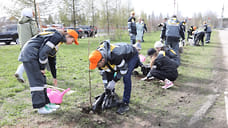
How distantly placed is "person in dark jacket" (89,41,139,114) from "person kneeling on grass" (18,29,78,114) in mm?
614

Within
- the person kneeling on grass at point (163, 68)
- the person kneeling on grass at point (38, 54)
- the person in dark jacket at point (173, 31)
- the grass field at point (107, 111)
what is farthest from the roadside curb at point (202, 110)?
the person in dark jacket at point (173, 31)

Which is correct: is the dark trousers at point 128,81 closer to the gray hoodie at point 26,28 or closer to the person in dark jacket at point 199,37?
the gray hoodie at point 26,28

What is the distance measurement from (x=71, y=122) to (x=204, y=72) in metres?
5.35

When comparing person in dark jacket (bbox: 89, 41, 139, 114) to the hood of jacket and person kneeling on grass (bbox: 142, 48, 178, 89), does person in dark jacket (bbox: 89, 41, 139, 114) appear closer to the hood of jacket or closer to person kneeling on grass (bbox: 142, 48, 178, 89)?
person kneeling on grass (bbox: 142, 48, 178, 89)

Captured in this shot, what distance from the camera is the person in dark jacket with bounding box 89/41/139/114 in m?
2.81

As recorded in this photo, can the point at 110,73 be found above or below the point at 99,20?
below

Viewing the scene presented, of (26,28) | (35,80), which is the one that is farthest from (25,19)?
(35,80)

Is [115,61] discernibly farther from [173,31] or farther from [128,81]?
[173,31]

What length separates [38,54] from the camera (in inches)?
119

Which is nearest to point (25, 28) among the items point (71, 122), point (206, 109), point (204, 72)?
point (71, 122)

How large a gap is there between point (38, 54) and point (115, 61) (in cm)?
134

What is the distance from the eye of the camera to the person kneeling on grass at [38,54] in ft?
9.62

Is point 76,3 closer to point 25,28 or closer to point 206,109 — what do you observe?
point 25,28

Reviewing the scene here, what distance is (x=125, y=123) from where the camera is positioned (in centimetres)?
315
